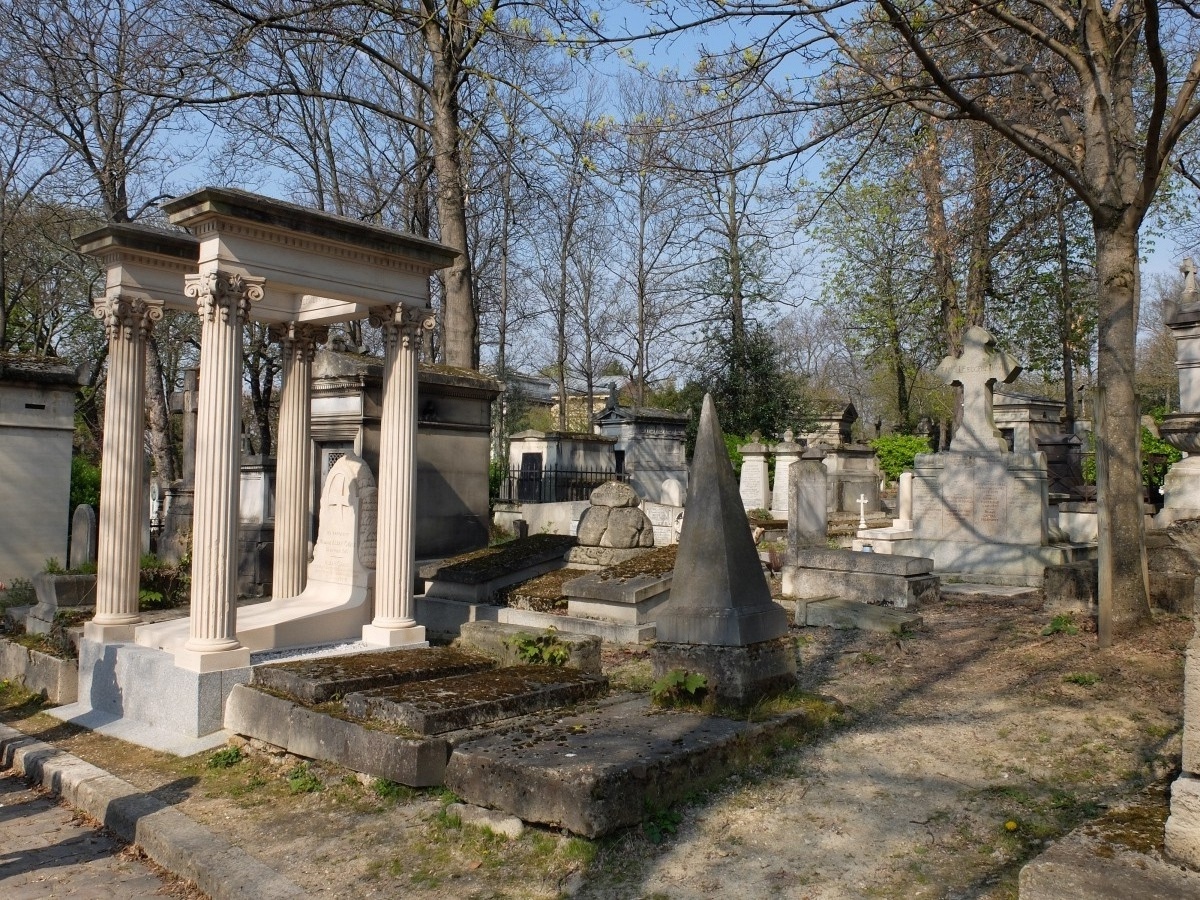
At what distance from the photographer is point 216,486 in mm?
6676

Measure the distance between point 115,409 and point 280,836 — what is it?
4887mm

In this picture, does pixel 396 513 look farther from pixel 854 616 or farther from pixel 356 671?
pixel 854 616

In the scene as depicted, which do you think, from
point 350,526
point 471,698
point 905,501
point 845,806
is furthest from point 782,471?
point 845,806

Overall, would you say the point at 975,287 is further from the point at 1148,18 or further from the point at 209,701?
the point at 209,701

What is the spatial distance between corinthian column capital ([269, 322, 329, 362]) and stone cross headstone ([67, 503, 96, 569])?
5095mm

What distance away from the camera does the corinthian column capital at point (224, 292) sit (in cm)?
670

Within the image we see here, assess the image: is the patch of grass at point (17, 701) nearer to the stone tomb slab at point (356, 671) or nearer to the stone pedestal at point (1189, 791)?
the stone tomb slab at point (356, 671)

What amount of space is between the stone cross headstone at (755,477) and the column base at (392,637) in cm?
1747

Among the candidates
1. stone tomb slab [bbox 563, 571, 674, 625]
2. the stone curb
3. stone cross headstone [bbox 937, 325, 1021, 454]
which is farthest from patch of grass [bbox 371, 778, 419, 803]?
stone cross headstone [bbox 937, 325, 1021, 454]

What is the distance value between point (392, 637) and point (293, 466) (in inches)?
84.9

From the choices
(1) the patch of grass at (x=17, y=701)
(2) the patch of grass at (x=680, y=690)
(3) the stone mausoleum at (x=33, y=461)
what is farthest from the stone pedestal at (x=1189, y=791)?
(3) the stone mausoleum at (x=33, y=461)

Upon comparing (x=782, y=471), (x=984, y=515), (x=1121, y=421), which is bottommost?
(x=984, y=515)

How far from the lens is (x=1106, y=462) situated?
279 inches

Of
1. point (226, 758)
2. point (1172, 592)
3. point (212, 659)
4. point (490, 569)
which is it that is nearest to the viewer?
point (226, 758)
